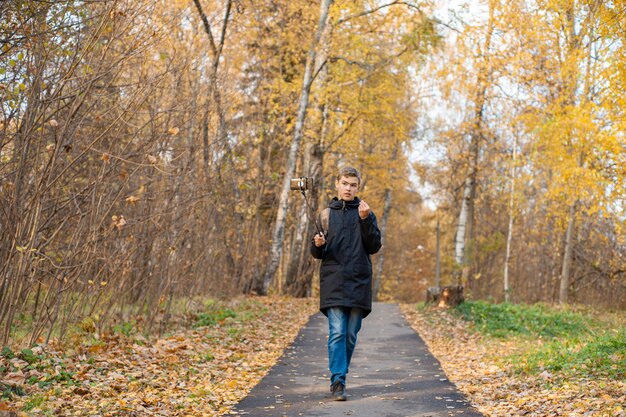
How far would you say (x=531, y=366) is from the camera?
873 centimetres

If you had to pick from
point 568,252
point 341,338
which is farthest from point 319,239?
point 568,252

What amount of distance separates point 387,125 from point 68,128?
54.0ft

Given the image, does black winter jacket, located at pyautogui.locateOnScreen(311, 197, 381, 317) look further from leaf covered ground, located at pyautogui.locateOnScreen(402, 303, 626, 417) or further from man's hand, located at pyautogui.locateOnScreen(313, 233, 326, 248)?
leaf covered ground, located at pyautogui.locateOnScreen(402, 303, 626, 417)

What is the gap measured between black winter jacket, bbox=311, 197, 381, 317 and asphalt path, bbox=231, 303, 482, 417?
35.8 inches

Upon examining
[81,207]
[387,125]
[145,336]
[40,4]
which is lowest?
[145,336]

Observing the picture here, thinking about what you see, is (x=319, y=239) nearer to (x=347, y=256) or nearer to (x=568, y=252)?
(x=347, y=256)

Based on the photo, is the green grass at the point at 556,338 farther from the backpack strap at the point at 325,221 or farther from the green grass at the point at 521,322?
the backpack strap at the point at 325,221

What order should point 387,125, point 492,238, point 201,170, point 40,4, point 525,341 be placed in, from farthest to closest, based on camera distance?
point 492,238
point 387,125
point 525,341
point 201,170
point 40,4

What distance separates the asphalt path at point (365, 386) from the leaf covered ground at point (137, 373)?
0.90 ft

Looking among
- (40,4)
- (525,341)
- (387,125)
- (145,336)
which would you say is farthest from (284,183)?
(40,4)

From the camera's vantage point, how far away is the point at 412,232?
52.4 meters

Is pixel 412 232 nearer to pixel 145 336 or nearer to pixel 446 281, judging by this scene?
pixel 446 281

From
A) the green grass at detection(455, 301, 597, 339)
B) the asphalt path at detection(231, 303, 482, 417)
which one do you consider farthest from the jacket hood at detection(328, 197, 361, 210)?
the green grass at detection(455, 301, 597, 339)

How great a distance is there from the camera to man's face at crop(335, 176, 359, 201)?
7.18m
